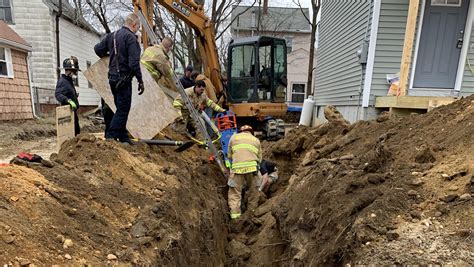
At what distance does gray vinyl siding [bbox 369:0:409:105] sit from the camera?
781 cm

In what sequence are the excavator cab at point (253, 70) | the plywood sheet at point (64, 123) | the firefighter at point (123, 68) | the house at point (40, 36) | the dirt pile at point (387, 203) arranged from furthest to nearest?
the house at point (40, 36) → the excavator cab at point (253, 70) → the plywood sheet at point (64, 123) → the firefighter at point (123, 68) → the dirt pile at point (387, 203)

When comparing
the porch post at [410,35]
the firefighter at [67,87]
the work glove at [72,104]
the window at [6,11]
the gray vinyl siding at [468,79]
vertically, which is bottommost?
the work glove at [72,104]

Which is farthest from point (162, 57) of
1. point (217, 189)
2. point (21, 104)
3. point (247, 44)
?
point (21, 104)

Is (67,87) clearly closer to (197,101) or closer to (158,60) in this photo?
(158,60)

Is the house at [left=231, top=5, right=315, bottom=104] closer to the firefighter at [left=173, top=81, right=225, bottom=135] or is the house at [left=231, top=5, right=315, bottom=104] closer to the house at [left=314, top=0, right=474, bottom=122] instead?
the house at [left=314, top=0, right=474, bottom=122]

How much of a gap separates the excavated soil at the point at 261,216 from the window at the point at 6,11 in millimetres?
14989

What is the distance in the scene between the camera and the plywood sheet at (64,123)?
4969 mm

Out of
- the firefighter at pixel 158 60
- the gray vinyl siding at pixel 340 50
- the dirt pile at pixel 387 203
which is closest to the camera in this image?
the dirt pile at pixel 387 203

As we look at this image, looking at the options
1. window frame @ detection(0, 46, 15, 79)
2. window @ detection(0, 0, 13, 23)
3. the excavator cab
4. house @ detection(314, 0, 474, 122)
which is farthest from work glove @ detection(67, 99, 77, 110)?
window @ detection(0, 0, 13, 23)

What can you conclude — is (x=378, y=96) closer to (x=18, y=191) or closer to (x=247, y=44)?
(x=247, y=44)

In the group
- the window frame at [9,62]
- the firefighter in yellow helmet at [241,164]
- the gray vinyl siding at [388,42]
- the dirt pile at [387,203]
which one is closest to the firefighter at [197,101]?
the firefighter in yellow helmet at [241,164]

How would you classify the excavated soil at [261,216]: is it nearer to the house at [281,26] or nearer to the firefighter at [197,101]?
the firefighter at [197,101]

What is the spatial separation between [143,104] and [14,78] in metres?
10.9

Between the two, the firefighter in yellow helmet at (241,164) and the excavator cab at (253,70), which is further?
the excavator cab at (253,70)
